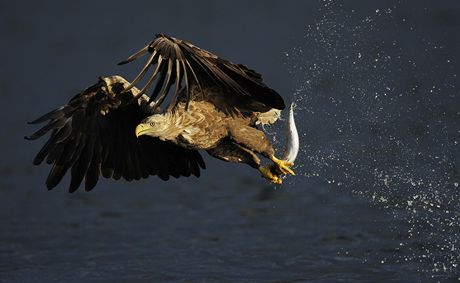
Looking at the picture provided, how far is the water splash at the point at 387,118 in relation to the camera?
9470 millimetres

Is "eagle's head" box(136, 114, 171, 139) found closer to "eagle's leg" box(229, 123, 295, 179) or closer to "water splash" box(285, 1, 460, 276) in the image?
"eagle's leg" box(229, 123, 295, 179)

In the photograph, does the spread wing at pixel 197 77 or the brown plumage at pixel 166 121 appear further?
the brown plumage at pixel 166 121

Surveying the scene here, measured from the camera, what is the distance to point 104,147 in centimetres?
812

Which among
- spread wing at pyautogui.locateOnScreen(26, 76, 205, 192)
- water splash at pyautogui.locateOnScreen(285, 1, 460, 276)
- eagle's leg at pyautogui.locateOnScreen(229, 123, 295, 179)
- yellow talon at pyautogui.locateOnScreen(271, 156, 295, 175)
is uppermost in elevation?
water splash at pyautogui.locateOnScreen(285, 1, 460, 276)

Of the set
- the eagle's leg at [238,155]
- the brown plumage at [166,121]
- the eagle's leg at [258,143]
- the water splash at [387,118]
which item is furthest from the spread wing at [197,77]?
the water splash at [387,118]

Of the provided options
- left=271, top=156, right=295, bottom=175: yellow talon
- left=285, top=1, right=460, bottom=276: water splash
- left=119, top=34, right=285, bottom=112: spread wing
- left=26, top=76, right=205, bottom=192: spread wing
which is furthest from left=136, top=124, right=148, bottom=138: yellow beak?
left=285, top=1, right=460, bottom=276: water splash

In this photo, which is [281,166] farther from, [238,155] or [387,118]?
[387,118]

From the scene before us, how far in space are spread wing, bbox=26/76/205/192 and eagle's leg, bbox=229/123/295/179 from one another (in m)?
0.68

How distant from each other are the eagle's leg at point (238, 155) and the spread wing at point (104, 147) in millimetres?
545

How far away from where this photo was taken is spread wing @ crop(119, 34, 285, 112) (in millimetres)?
6871

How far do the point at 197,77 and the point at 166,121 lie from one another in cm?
32

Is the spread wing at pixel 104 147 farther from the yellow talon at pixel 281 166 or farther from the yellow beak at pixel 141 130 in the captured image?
the yellow talon at pixel 281 166

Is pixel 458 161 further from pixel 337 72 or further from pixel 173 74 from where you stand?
pixel 173 74

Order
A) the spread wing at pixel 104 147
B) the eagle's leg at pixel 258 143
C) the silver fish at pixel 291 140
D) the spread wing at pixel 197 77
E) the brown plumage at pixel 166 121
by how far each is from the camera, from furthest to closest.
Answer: the spread wing at pixel 104 147, the silver fish at pixel 291 140, the eagle's leg at pixel 258 143, the brown plumage at pixel 166 121, the spread wing at pixel 197 77
